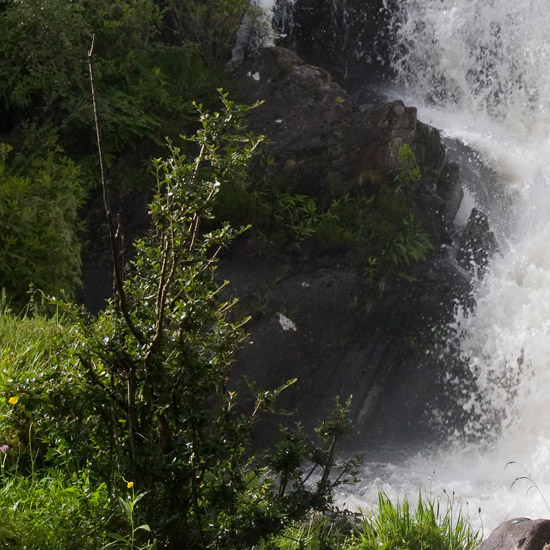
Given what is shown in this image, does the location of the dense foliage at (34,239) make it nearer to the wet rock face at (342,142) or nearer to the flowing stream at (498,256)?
the flowing stream at (498,256)

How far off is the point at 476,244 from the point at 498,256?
34 cm

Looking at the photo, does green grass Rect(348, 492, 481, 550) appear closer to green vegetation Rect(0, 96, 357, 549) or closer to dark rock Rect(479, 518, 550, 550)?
dark rock Rect(479, 518, 550, 550)

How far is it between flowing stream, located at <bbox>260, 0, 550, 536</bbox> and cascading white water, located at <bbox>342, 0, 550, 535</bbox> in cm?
2

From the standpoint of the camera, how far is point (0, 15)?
9.61 m

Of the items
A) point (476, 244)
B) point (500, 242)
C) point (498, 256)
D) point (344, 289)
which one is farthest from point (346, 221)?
point (500, 242)

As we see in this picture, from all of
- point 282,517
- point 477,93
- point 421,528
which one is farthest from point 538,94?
point 282,517

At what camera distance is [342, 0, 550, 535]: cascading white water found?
844 cm

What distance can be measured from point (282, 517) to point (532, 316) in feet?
24.7

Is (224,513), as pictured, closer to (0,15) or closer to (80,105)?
(80,105)

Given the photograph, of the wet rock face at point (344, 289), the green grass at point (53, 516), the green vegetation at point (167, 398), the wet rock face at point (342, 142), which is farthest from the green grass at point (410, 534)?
the wet rock face at point (342, 142)

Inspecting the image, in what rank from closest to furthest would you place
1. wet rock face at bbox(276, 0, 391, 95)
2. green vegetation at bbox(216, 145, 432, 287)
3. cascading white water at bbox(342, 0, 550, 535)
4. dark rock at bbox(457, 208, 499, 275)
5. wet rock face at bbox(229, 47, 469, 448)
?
cascading white water at bbox(342, 0, 550, 535) < wet rock face at bbox(229, 47, 469, 448) < green vegetation at bbox(216, 145, 432, 287) < dark rock at bbox(457, 208, 499, 275) < wet rock face at bbox(276, 0, 391, 95)

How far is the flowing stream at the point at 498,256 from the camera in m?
8.32

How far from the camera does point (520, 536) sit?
4.41 m

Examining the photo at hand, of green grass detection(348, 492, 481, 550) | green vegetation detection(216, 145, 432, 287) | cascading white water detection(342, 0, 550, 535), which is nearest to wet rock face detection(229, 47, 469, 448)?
green vegetation detection(216, 145, 432, 287)
